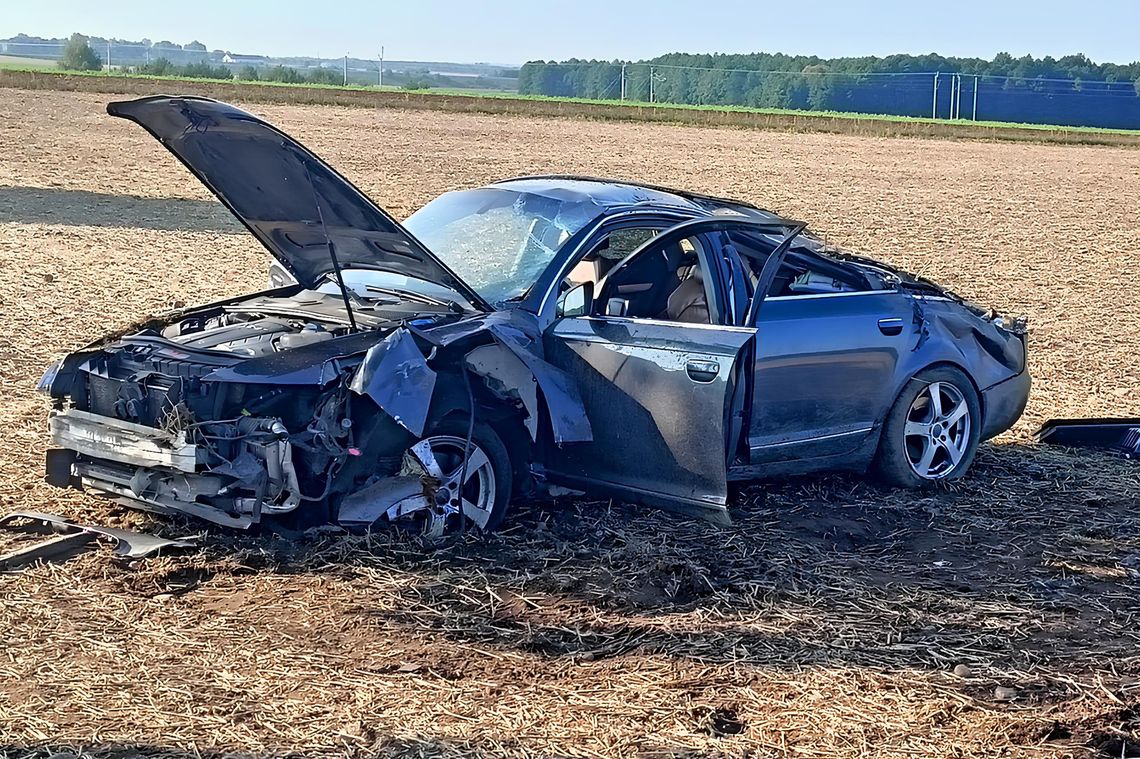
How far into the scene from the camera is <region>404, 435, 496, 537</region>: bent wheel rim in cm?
664

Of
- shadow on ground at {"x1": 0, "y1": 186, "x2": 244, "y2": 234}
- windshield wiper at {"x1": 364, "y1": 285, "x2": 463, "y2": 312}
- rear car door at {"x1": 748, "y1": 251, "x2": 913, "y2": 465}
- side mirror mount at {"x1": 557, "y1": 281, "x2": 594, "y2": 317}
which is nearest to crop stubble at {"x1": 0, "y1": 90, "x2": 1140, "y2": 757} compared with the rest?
rear car door at {"x1": 748, "y1": 251, "x2": 913, "y2": 465}

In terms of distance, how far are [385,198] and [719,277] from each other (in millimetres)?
16088

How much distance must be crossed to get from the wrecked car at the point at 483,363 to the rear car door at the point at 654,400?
11 mm

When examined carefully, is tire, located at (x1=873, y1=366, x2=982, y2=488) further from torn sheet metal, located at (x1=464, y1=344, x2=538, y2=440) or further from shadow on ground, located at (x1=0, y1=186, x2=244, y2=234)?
shadow on ground, located at (x1=0, y1=186, x2=244, y2=234)

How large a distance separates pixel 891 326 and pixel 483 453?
2.74 meters

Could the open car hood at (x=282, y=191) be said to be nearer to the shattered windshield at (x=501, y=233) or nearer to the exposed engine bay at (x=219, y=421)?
the shattered windshield at (x=501, y=233)

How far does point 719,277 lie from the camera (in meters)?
7.54

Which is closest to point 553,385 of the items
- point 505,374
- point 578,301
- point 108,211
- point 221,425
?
point 505,374

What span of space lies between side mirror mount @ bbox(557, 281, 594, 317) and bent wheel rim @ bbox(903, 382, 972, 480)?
2.18 meters

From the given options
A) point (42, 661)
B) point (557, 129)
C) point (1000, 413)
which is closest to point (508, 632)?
point (42, 661)

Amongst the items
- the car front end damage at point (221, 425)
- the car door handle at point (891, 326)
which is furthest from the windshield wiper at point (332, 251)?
the car door handle at point (891, 326)

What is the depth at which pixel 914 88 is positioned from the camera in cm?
6375

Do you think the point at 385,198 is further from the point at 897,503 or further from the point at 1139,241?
the point at 897,503

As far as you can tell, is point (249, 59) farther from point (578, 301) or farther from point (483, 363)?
point (483, 363)
